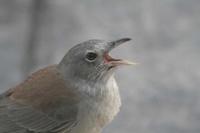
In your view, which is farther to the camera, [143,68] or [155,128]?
[143,68]

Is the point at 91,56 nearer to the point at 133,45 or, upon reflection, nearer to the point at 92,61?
the point at 92,61

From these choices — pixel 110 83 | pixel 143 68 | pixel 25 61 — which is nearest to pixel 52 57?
pixel 25 61

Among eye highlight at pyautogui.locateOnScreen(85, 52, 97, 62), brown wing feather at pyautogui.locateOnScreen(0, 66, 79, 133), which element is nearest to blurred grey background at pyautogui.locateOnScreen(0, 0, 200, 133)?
brown wing feather at pyautogui.locateOnScreen(0, 66, 79, 133)

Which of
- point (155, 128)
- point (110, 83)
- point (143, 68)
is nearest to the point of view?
point (110, 83)

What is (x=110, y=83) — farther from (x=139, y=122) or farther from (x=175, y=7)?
(x=175, y=7)

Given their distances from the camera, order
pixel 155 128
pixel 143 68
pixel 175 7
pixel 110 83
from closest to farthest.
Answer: pixel 110 83, pixel 155 128, pixel 143 68, pixel 175 7

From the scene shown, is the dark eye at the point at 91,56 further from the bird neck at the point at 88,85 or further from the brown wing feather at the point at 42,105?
the brown wing feather at the point at 42,105

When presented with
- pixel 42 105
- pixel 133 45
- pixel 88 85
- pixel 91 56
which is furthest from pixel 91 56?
pixel 133 45
